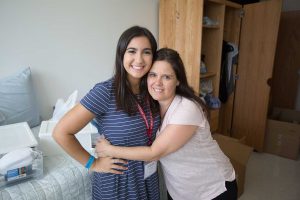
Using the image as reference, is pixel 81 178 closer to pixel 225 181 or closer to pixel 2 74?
pixel 225 181

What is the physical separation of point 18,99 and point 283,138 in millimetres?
2996

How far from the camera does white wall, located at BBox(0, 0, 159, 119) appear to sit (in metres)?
1.59

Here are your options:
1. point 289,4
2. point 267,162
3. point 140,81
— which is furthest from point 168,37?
point 289,4

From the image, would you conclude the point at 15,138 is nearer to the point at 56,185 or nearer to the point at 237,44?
the point at 56,185

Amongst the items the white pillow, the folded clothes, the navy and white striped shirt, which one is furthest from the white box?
the navy and white striped shirt

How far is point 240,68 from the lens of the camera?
305 cm

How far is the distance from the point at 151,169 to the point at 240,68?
240cm

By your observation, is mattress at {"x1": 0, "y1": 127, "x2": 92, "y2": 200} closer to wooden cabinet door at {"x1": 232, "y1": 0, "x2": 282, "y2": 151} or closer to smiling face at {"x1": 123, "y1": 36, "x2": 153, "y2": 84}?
smiling face at {"x1": 123, "y1": 36, "x2": 153, "y2": 84}

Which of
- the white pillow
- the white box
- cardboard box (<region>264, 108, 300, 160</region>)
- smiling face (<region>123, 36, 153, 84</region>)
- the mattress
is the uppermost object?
smiling face (<region>123, 36, 153, 84</region>)

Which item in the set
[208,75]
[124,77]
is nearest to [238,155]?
[208,75]

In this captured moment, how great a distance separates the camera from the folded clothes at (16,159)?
3.19ft

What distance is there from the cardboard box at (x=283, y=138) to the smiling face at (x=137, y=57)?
260 centimetres

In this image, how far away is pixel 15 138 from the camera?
1.18 meters

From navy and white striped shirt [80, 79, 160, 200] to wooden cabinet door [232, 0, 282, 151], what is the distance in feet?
7.48
